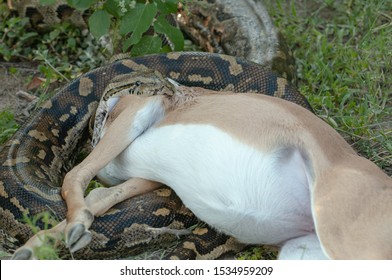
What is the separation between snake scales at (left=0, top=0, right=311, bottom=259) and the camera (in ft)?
19.1

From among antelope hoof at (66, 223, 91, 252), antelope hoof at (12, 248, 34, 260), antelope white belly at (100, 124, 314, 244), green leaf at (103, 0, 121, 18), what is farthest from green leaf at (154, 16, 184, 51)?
antelope hoof at (12, 248, 34, 260)

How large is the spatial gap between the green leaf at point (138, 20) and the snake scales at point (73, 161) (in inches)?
16.3

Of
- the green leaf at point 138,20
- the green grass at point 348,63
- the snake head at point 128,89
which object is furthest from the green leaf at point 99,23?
the green grass at point 348,63

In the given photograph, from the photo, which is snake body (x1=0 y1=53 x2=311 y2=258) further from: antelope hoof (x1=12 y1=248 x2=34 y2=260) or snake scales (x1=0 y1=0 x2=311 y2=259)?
antelope hoof (x1=12 y1=248 x2=34 y2=260)

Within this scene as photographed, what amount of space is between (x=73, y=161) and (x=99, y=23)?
1251 mm

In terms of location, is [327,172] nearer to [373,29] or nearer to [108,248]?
[108,248]

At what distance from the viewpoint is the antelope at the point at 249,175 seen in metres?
4.96

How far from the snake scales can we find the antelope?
7.6 inches

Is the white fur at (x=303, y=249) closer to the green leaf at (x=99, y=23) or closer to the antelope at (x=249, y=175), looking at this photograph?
the antelope at (x=249, y=175)

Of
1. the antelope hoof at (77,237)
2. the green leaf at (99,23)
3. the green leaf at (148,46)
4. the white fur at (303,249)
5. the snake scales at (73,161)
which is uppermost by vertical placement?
the green leaf at (99,23)

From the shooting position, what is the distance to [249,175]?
17.6ft

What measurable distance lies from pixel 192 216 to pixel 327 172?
1.35 metres

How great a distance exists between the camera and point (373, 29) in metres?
8.47

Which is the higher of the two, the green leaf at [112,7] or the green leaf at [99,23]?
the green leaf at [112,7]
